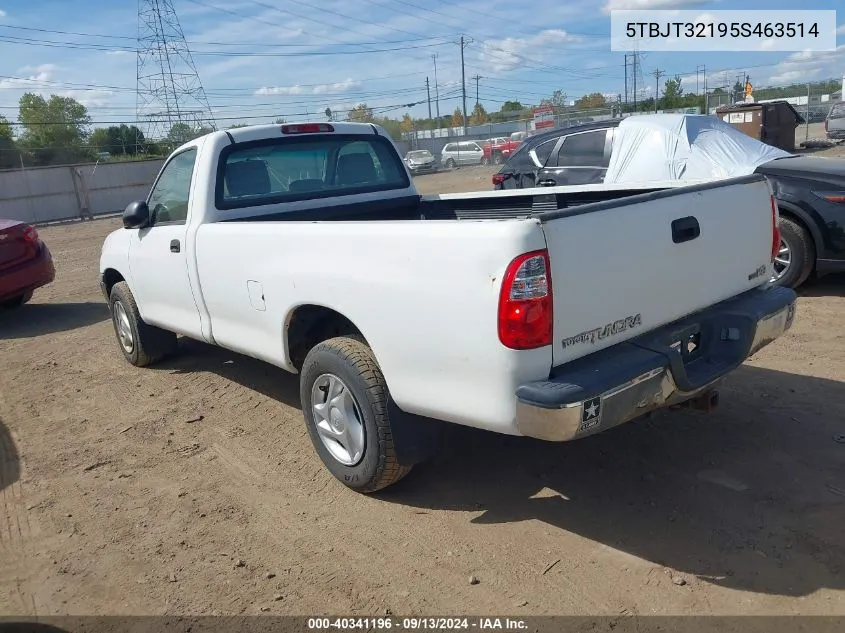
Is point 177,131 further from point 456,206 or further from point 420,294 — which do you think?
point 420,294

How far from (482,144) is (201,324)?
133 ft

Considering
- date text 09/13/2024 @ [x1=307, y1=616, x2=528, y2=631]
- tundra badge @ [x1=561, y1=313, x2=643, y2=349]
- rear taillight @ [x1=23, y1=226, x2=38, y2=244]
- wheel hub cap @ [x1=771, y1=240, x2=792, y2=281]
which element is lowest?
date text 09/13/2024 @ [x1=307, y1=616, x2=528, y2=631]

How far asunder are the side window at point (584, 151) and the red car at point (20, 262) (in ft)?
22.2

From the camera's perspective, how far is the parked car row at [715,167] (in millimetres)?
6543

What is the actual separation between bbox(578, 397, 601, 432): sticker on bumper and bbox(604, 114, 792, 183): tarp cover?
6871 mm

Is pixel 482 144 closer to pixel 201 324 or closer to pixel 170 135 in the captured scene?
pixel 170 135

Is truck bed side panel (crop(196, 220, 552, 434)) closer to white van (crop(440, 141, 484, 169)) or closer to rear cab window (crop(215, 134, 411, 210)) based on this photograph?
rear cab window (crop(215, 134, 411, 210))

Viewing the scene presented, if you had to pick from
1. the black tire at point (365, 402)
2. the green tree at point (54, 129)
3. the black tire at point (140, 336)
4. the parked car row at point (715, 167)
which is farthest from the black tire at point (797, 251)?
the green tree at point (54, 129)

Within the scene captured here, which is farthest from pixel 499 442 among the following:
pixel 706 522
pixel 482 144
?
pixel 482 144

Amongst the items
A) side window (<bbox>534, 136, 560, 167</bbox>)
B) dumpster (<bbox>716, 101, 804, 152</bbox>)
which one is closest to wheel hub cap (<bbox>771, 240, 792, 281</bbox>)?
side window (<bbox>534, 136, 560, 167</bbox>)

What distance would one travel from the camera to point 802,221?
261 inches

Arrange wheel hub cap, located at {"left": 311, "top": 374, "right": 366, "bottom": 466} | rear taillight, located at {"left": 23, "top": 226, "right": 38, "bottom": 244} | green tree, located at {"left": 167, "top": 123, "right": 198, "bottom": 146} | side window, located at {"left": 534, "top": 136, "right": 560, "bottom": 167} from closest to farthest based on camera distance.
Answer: wheel hub cap, located at {"left": 311, "top": 374, "right": 366, "bottom": 466}
rear taillight, located at {"left": 23, "top": 226, "right": 38, "bottom": 244}
side window, located at {"left": 534, "top": 136, "right": 560, "bottom": 167}
green tree, located at {"left": 167, "top": 123, "right": 198, "bottom": 146}

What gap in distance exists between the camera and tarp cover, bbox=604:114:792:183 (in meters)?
8.98

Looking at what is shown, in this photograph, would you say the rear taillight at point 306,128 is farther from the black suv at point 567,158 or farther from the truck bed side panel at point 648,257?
the black suv at point 567,158
